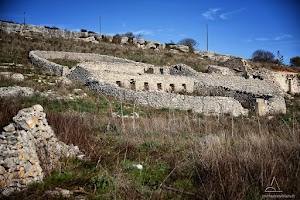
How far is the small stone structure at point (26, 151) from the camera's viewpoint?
3.60 m

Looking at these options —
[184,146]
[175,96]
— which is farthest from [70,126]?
[175,96]

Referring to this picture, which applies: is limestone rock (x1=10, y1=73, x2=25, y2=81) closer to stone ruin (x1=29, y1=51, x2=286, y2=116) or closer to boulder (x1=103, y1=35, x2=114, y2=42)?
stone ruin (x1=29, y1=51, x2=286, y2=116)

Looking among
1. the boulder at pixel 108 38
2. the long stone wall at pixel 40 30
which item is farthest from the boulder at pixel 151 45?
the long stone wall at pixel 40 30

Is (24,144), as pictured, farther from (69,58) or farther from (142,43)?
(142,43)

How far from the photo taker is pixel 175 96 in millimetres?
16547

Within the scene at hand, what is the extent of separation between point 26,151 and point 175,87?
19638mm

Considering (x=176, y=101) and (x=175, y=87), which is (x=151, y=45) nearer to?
(x=175, y=87)

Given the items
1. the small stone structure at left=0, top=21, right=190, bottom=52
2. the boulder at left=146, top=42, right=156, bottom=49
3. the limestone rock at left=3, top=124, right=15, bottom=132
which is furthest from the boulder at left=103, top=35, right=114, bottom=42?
the limestone rock at left=3, top=124, right=15, bottom=132

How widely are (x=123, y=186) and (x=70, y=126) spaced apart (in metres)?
3.07

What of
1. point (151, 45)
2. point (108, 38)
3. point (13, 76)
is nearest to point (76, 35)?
point (108, 38)

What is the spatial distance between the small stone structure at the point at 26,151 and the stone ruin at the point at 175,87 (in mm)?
6671
